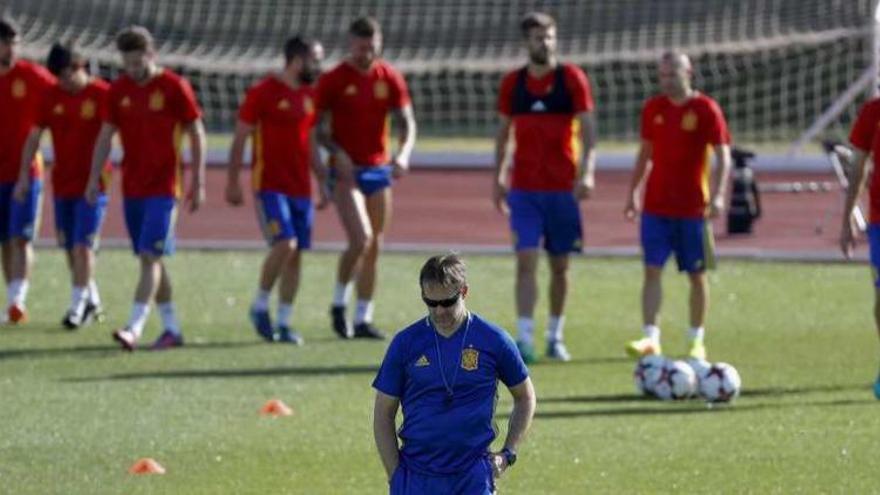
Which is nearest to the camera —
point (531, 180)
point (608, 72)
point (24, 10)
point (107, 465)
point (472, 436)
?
point (472, 436)

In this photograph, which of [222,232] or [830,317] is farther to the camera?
[222,232]

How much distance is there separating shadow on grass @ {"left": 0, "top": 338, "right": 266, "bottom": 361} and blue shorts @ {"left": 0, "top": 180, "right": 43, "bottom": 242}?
1.61m

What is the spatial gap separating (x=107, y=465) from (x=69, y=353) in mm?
4390

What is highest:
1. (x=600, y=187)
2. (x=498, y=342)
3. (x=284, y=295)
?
(x=498, y=342)

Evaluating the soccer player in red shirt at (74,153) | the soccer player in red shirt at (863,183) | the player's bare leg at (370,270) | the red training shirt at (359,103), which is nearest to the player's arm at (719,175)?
the soccer player in red shirt at (863,183)

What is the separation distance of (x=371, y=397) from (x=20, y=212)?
187 inches

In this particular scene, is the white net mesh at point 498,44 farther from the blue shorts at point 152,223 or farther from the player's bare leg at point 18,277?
the blue shorts at point 152,223

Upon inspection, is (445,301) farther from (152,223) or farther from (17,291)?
(17,291)

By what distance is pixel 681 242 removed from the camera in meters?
16.1

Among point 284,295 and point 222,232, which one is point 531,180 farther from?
point 222,232

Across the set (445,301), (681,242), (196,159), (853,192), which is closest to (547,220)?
(681,242)

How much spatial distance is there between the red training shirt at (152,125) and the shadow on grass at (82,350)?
1.13m

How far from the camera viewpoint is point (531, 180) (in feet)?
53.8

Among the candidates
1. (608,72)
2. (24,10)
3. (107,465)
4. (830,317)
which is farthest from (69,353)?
(608,72)
